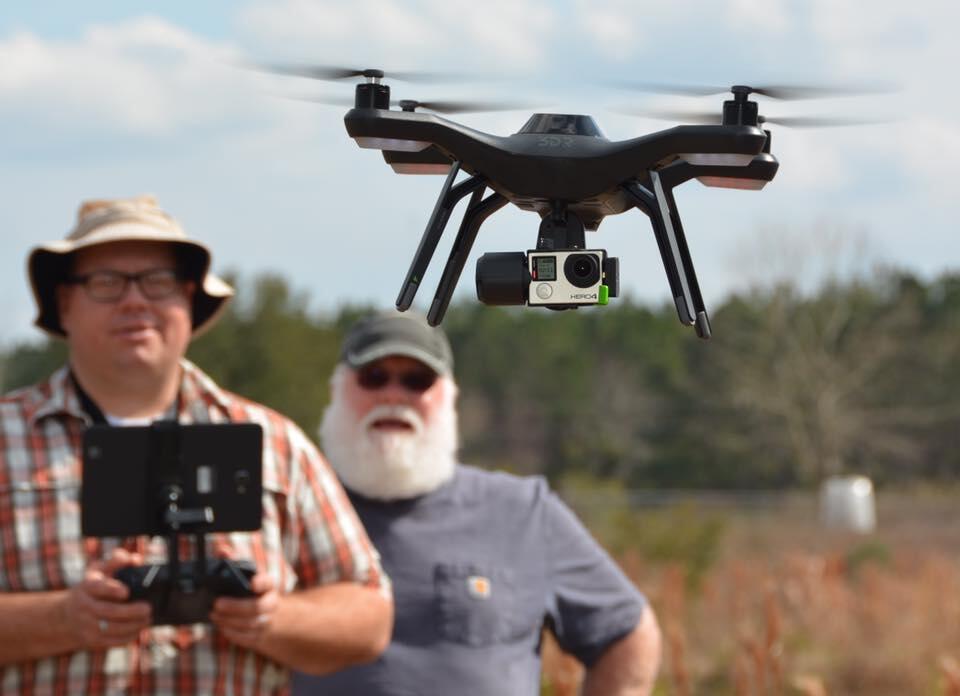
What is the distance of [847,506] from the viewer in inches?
1173

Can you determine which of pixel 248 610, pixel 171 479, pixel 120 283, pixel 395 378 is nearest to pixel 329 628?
pixel 248 610

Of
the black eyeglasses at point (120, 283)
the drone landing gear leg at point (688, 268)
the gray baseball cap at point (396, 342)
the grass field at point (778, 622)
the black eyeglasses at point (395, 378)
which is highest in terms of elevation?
the black eyeglasses at point (120, 283)

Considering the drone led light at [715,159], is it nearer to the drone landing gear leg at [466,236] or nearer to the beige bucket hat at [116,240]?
the drone landing gear leg at [466,236]

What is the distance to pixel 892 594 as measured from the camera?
1173cm

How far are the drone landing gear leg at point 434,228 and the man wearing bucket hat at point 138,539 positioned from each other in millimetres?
2014

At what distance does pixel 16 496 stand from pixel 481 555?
1.34 m

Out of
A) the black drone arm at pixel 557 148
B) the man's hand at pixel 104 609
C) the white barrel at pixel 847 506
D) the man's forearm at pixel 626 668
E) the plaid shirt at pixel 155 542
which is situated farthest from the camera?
the white barrel at pixel 847 506

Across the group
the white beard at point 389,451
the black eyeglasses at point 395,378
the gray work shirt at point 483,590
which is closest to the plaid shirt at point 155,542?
the gray work shirt at point 483,590

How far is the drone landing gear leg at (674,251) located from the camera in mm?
1458

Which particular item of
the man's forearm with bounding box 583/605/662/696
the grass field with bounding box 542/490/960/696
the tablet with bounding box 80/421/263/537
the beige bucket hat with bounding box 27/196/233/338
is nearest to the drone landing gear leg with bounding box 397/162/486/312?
the tablet with bounding box 80/421/263/537

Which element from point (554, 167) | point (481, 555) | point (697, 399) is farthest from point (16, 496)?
point (697, 399)

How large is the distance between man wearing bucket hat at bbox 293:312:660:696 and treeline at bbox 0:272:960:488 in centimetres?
2878

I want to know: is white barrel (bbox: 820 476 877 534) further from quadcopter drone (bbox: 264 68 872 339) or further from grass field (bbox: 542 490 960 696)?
quadcopter drone (bbox: 264 68 872 339)

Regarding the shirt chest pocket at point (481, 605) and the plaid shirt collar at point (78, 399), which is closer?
the plaid shirt collar at point (78, 399)
